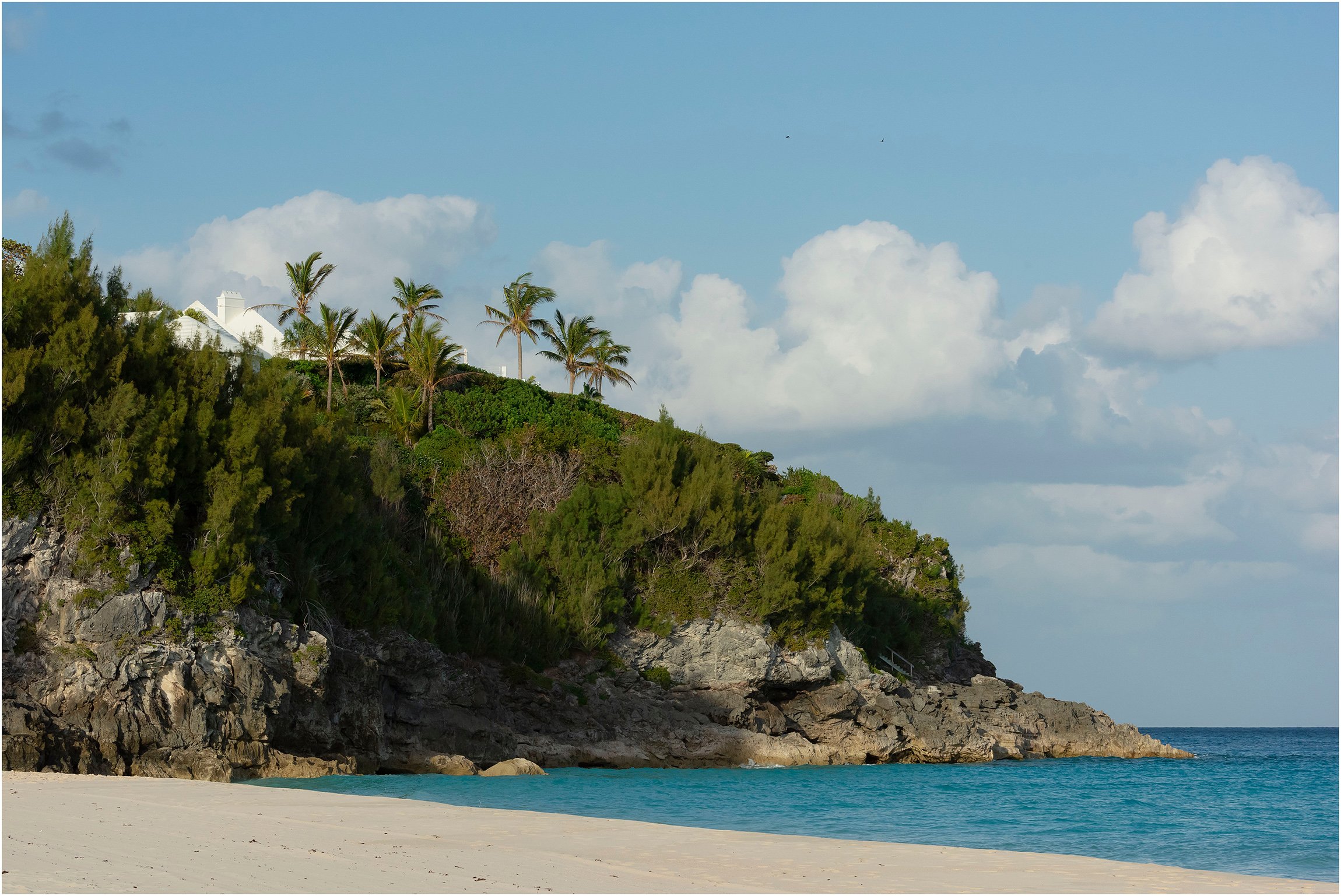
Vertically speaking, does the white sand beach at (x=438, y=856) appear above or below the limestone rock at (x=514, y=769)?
Result: above

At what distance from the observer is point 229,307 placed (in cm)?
6034

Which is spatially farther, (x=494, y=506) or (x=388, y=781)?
(x=494, y=506)

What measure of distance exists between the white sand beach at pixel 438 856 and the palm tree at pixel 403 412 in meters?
28.4

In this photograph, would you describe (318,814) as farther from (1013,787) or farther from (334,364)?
(334,364)

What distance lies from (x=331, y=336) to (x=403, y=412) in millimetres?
5020

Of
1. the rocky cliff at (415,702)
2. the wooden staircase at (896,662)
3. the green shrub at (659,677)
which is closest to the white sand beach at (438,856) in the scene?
the rocky cliff at (415,702)

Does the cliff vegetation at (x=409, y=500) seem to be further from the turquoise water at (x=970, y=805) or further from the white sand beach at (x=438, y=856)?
the white sand beach at (x=438, y=856)

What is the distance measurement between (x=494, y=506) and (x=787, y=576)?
33.8 ft

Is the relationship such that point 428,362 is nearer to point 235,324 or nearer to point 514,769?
point 235,324

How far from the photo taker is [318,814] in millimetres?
15219

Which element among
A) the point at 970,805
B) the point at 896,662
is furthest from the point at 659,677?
the point at 896,662

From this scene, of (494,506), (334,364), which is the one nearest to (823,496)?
(494,506)

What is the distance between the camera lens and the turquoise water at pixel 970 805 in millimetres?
19016

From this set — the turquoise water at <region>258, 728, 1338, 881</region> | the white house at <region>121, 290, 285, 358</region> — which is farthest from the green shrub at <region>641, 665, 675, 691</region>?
the white house at <region>121, 290, 285, 358</region>
